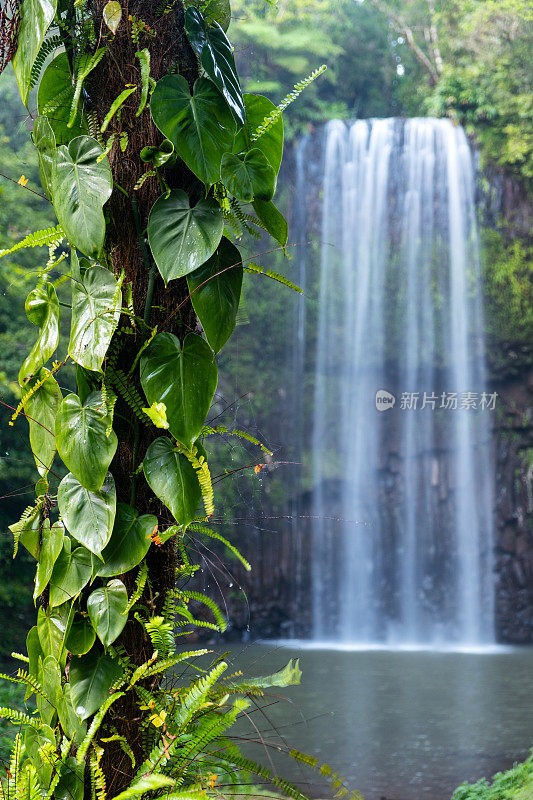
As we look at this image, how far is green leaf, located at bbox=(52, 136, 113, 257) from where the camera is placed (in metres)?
0.81

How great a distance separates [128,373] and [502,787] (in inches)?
112

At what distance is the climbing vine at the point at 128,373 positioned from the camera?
0.81 metres

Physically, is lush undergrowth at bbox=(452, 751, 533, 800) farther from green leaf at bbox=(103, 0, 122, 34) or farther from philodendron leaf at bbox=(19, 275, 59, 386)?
green leaf at bbox=(103, 0, 122, 34)

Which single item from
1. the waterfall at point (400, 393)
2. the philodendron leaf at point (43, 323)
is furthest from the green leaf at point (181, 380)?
the waterfall at point (400, 393)

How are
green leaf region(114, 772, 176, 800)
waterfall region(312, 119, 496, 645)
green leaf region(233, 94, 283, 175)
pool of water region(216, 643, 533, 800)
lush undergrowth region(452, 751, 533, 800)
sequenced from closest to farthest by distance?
1. green leaf region(114, 772, 176, 800)
2. green leaf region(233, 94, 283, 175)
3. lush undergrowth region(452, 751, 533, 800)
4. pool of water region(216, 643, 533, 800)
5. waterfall region(312, 119, 496, 645)

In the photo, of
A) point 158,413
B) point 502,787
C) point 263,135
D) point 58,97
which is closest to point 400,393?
point 502,787

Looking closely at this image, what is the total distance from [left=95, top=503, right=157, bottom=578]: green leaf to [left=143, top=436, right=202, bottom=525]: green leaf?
36 mm

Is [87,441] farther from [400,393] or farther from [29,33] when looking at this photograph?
[400,393]

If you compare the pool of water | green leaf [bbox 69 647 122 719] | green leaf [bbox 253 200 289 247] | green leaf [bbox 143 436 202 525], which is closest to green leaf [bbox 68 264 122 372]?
green leaf [bbox 143 436 202 525]

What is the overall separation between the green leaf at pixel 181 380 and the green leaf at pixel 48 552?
0.17 meters

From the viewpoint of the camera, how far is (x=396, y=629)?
25.8ft

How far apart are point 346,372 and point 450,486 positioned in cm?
164

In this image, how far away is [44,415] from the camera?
2.94 ft

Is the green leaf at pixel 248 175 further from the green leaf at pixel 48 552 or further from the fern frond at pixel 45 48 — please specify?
the green leaf at pixel 48 552
